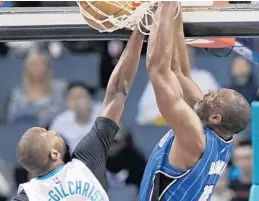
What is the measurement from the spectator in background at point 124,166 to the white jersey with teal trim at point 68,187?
2660 mm

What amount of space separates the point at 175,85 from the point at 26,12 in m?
0.88

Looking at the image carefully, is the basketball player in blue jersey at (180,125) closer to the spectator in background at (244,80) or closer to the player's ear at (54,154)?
the player's ear at (54,154)

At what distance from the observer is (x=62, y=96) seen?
7285 mm

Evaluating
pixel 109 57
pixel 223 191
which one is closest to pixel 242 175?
pixel 223 191

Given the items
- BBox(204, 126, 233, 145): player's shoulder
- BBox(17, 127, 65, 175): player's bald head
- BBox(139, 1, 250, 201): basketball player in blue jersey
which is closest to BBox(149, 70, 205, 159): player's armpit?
BBox(139, 1, 250, 201): basketball player in blue jersey

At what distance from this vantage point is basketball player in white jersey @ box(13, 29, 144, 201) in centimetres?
418

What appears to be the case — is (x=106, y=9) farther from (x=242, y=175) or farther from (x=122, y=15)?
(x=242, y=175)

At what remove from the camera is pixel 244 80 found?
714 centimetres

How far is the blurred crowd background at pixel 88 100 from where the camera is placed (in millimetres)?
6910

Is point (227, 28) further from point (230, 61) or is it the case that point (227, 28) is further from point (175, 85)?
point (230, 61)

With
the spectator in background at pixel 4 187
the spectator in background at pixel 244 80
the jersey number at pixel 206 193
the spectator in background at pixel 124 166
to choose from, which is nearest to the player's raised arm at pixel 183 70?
the jersey number at pixel 206 193

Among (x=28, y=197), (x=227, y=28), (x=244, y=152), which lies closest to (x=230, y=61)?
(x=244, y=152)

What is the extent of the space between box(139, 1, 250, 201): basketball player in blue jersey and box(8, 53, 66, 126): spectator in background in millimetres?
2835

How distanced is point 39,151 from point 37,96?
10.1 feet
